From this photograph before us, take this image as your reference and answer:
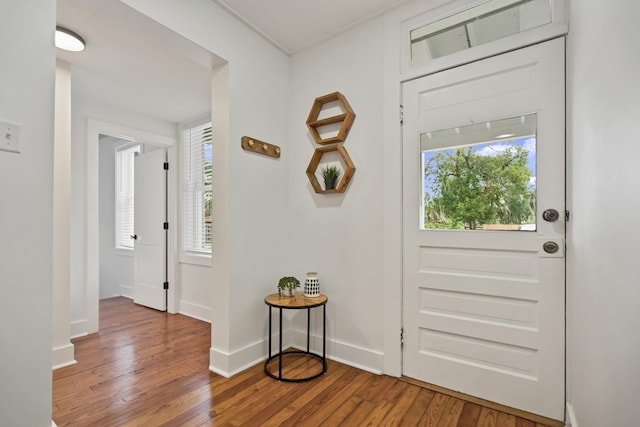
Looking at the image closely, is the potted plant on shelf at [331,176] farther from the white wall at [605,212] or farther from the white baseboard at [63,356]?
the white baseboard at [63,356]

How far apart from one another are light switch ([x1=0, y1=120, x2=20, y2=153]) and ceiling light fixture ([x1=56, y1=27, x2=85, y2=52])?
1.32 metres

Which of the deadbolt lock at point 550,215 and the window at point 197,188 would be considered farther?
the window at point 197,188

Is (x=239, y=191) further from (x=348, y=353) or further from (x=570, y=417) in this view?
(x=570, y=417)

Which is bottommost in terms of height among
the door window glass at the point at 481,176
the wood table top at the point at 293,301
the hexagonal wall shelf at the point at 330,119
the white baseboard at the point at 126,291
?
the white baseboard at the point at 126,291

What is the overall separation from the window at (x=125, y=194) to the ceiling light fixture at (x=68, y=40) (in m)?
2.35

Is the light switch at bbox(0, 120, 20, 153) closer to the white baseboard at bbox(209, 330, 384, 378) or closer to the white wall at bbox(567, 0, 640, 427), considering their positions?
the white baseboard at bbox(209, 330, 384, 378)

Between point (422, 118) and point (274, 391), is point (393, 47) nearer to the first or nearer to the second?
point (422, 118)

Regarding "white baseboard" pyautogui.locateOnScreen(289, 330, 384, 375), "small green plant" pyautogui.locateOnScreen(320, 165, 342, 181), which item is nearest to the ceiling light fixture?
"small green plant" pyautogui.locateOnScreen(320, 165, 342, 181)

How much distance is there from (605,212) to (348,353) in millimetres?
Answer: 1828

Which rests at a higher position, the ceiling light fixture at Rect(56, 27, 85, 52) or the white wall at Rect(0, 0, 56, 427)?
the ceiling light fixture at Rect(56, 27, 85, 52)

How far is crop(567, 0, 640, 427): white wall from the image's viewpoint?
0.76m

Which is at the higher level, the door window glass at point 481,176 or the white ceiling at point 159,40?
the white ceiling at point 159,40

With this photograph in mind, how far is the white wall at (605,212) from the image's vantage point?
761 millimetres

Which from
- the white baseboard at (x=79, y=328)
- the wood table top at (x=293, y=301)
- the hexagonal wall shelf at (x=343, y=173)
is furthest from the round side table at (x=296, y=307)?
the white baseboard at (x=79, y=328)
